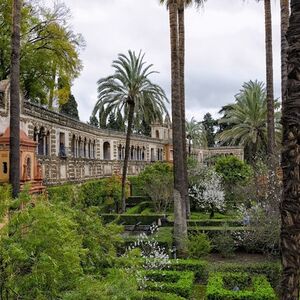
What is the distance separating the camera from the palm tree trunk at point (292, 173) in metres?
5.35

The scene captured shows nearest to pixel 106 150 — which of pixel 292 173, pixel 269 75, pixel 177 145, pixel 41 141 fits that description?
pixel 41 141

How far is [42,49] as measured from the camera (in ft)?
116

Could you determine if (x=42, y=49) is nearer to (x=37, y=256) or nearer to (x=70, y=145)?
(x=70, y=145)

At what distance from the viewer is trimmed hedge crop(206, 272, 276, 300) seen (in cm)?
1217

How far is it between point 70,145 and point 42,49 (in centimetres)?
809

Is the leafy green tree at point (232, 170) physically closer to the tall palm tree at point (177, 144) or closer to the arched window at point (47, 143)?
the arched window at point (47, 143)

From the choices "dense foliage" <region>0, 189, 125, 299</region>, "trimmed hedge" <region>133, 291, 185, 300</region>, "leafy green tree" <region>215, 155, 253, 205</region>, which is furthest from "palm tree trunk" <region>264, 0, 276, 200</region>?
"dense foliage" <region>0, 189, 125, 299</region>

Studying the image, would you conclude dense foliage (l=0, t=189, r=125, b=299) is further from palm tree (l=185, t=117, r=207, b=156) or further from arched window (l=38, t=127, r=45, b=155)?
palm tree (l=185, t=117, r=207, b=156)

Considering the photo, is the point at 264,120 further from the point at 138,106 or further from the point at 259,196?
the point at 259,196

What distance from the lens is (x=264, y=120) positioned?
38438mm

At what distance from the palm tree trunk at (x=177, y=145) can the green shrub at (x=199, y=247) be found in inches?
15.6

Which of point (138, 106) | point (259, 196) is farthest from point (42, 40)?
point (259, 196)

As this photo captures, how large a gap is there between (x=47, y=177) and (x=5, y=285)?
21.8 m

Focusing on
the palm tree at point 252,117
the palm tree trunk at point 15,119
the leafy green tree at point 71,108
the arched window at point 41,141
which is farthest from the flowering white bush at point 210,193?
the leafy green tree at point 71,108
